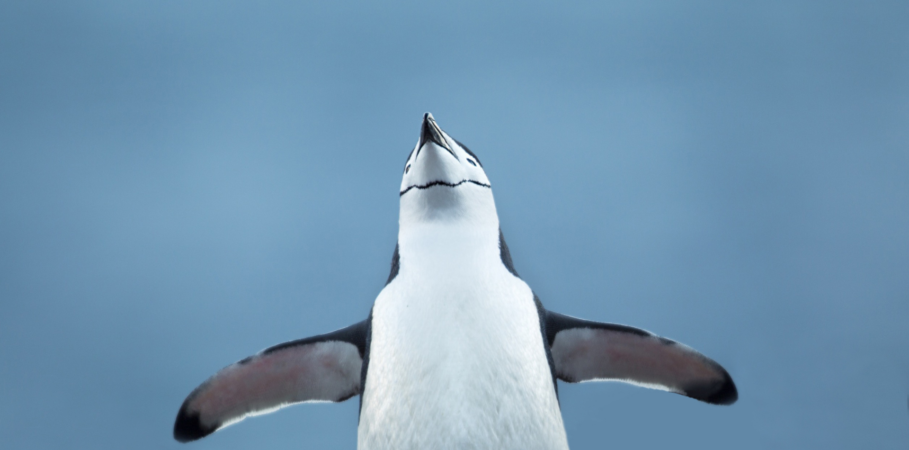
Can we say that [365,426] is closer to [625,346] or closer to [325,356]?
[325,356]

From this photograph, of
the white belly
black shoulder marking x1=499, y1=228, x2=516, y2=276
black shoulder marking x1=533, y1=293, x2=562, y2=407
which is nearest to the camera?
the white belly

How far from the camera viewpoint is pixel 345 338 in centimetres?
117

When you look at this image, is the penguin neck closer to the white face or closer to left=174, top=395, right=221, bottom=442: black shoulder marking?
the white face

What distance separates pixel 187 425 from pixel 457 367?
0.72m


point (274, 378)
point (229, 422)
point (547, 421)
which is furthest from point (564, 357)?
point (229, 422)

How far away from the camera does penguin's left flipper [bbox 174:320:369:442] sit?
3.78ft

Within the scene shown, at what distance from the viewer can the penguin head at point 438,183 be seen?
1.07 m

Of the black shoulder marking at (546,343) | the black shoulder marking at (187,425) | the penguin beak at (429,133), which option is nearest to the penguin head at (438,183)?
the penguin beak at (429,133)

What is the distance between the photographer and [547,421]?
0.87 m

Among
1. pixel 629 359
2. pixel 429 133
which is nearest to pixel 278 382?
pixel 429 133

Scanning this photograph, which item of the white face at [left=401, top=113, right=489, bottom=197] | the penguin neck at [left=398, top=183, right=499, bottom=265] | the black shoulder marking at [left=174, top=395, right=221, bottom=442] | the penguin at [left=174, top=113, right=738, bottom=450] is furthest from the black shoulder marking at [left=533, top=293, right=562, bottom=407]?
the black shoulder marking at [left=174, top=395, right=221, bottom=442]

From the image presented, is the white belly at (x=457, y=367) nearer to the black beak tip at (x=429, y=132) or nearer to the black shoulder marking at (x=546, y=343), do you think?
the black shoulder marking at (x=546, y=343)

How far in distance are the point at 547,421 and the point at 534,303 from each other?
0.25 metres

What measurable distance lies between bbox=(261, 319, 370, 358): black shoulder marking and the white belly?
0.56 feet
